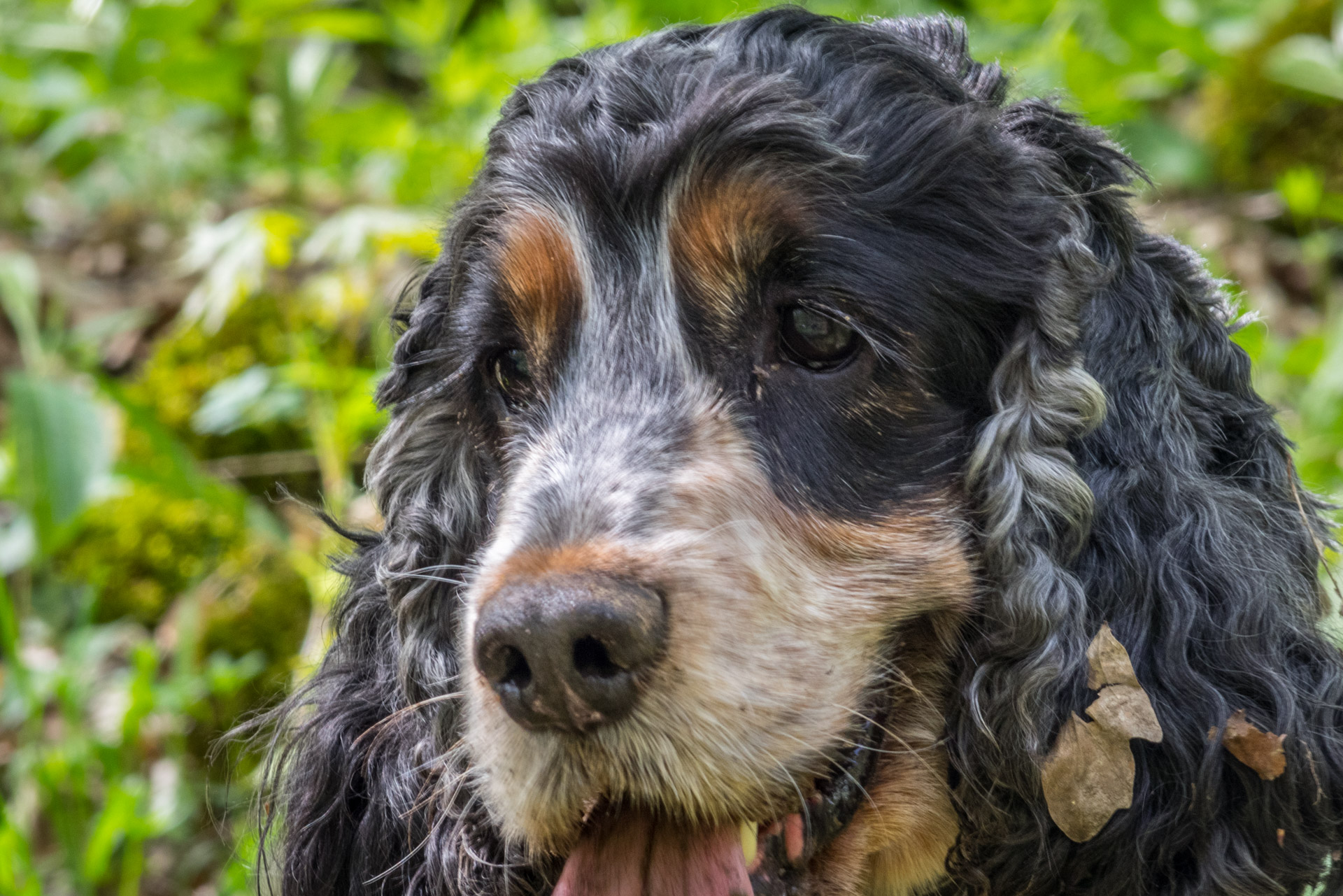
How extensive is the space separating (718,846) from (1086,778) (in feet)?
2.59

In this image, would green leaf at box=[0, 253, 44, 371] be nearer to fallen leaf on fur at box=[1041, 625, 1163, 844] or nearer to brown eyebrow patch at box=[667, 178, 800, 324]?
brown eyebrow patch at box=[667, 178, 800, 324]

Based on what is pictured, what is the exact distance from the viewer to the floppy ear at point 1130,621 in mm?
2744

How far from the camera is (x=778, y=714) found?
104 inches

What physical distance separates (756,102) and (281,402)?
3357 millimetres

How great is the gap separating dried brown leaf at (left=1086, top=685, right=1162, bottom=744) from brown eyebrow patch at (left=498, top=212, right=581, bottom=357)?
1.47m

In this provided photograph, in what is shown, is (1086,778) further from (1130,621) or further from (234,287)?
(234,287)

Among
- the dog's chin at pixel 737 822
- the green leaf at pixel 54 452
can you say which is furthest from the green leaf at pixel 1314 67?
the green leaf at pixel 54 452

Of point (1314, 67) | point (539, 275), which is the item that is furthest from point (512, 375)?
point (1314, 67)

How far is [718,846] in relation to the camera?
2719 mm

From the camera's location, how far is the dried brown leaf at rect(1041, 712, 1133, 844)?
8.91 ft

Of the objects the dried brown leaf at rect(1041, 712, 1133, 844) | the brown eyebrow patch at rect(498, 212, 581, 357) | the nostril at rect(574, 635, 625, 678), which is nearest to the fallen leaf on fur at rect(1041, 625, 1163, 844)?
the dried brown leaf at rect(1041, 712, 1133, 844)

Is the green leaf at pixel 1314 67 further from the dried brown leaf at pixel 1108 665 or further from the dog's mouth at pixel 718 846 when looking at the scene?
the dog's mouth at pixel 718 846

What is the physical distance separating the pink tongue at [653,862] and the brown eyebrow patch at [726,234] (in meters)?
1.12

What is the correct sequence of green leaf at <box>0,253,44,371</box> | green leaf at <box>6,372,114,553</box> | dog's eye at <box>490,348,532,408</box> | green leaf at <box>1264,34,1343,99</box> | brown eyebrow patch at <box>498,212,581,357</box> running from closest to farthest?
1. brown eyebrow patch at <box>498,212,581,357</box>
2. dog's eye at <box>490,348,532,408</box>
3. green leaf at <box>6,372,114,553</box>
4. green leaf at <box>0,253,44,371</box>
5. green leaf at <box>1264,34,1343,99</box>
